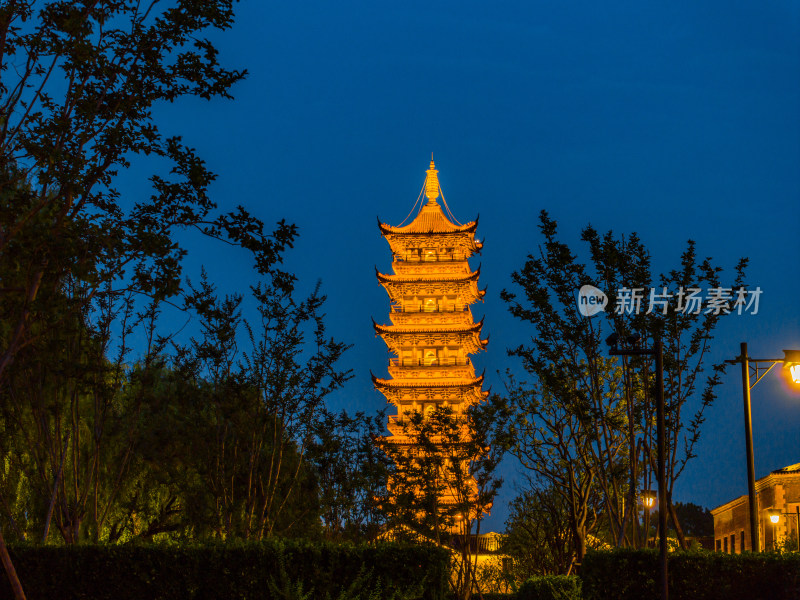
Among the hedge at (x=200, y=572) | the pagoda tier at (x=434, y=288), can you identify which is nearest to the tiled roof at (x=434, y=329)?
the pagoda tier at (x=434, y=288)

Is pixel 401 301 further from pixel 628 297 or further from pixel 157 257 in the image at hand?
pixel 157 257

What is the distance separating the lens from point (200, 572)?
1460cm

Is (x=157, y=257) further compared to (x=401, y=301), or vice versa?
(x=401, y=301)

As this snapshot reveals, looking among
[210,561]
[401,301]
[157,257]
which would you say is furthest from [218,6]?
[401,301]

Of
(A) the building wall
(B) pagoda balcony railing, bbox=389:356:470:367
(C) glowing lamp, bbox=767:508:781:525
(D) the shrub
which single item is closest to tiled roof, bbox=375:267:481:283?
(B) pagoda balcony railing, bbox=389:356:470:367

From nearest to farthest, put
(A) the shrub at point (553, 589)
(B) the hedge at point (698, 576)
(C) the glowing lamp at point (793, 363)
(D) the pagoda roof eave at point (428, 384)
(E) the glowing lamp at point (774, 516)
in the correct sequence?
(B) the hedge at point (698, 576) → (C) the glowing lamp at point (793, 363) → (A) the shrub at point (553, 589) → (E) the glowing lamp at point (774, 516) → (D) the pagoda roof eave at point (428, 384)

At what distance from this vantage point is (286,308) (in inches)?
790

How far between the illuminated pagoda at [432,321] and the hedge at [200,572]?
31688 millimetres

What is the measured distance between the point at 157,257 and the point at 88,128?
212 centimetres
